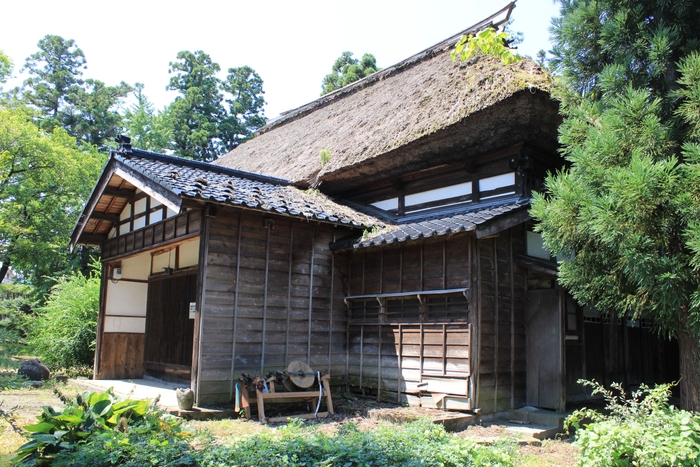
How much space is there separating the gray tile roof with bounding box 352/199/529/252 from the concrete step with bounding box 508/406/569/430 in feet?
9.36

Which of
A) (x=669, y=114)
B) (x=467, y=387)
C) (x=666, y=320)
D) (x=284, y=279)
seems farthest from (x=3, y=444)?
(x=669, y=114)

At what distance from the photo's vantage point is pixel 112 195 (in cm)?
1015

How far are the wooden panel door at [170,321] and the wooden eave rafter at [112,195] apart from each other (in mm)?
1693

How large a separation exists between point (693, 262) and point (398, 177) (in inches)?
226

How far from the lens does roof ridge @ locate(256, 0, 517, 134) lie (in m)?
10.9

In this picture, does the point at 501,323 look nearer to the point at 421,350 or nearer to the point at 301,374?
the point at 421,350

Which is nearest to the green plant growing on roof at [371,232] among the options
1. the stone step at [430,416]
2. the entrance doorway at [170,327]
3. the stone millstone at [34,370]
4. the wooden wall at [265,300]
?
the wooden wall at [265,300]

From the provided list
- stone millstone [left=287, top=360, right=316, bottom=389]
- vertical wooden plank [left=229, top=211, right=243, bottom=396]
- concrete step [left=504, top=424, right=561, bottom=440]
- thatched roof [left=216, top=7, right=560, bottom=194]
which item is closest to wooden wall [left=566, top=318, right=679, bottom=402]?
concrete step [left=504, top=424, right=561, bottom=440]

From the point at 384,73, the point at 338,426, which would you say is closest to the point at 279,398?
the point at 338,426

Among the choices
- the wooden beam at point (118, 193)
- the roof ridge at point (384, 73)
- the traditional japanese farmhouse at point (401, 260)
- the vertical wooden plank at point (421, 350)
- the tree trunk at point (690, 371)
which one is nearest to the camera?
the tree trunk at point (690, 371)

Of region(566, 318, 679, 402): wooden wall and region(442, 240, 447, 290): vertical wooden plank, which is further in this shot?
region(566, 318, 679, 402): wooden wall

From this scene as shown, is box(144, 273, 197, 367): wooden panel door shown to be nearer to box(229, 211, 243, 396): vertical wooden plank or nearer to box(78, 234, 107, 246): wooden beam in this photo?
box(78, 234, 107, 246): wooden beam

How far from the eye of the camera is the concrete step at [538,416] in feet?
23.5

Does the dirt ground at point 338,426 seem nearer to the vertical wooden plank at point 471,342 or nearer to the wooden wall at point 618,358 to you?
the vertical wooden plank at point 471,342
